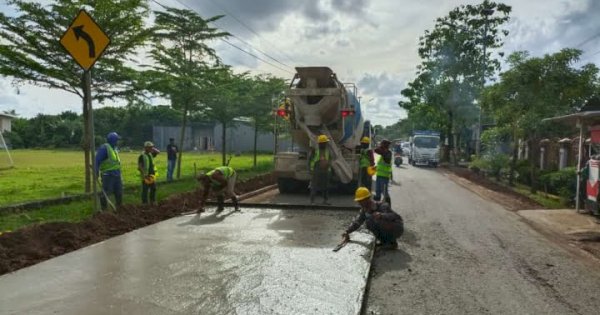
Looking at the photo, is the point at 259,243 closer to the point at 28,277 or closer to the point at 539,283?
the point at 28,277

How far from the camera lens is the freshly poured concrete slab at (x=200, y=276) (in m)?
4.78

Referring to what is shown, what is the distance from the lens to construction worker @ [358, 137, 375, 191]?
1238 centimetres

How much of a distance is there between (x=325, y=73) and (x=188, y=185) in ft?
18.0

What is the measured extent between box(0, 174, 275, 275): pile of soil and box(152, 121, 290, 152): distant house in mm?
43913

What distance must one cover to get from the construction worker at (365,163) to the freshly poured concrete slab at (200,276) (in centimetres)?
412

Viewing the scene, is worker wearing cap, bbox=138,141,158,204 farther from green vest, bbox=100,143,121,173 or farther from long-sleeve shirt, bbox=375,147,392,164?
long-sleeve shirt, bbox=375,147,392,164

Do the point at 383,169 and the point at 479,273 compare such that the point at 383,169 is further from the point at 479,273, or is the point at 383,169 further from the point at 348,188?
the point at 479,273

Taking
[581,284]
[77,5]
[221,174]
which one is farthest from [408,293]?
[77,5]

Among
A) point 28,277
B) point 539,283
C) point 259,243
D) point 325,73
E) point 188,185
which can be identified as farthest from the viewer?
point 188,185

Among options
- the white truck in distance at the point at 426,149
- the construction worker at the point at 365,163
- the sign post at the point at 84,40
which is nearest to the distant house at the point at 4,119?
the white truck in distance at the point at 426,149

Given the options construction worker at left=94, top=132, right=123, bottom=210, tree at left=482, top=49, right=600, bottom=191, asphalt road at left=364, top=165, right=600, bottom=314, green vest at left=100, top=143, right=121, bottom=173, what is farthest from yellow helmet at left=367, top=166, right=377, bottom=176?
tree at left=482, top=49, right=600, bottom=191

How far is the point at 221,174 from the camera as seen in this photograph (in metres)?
10.3

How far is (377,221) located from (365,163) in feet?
16.0

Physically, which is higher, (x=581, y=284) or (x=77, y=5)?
(x=77, y=5)
